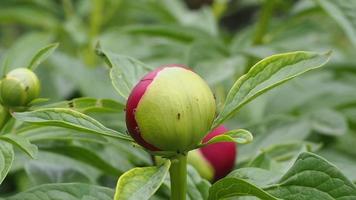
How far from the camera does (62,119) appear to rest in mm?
829

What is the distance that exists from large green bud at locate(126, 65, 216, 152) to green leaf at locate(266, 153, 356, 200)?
12 cm

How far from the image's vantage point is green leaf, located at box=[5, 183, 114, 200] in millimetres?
925

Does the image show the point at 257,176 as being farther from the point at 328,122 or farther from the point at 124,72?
the point at 328,122

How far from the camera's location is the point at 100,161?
1.12 metres

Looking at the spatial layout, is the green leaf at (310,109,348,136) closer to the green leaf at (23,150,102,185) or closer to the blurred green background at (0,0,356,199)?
the blurred green background at (0,0,356,199)

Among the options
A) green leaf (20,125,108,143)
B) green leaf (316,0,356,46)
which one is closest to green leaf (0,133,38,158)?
green leaf (20,125,108,143)

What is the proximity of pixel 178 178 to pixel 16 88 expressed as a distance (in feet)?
0.82

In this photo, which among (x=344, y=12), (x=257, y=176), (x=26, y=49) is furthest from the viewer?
(x=26, y=49)

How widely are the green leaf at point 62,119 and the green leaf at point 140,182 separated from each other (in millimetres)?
55

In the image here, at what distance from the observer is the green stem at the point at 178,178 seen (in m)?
0.87

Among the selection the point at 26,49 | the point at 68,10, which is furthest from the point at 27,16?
the point at 26,49

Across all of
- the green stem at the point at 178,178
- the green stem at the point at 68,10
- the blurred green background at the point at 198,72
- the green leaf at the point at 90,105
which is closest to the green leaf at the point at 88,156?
the blurred green background at the point at 198,72

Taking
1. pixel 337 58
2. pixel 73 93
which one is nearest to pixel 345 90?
pixel 337 58

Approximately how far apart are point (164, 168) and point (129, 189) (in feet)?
0.19
